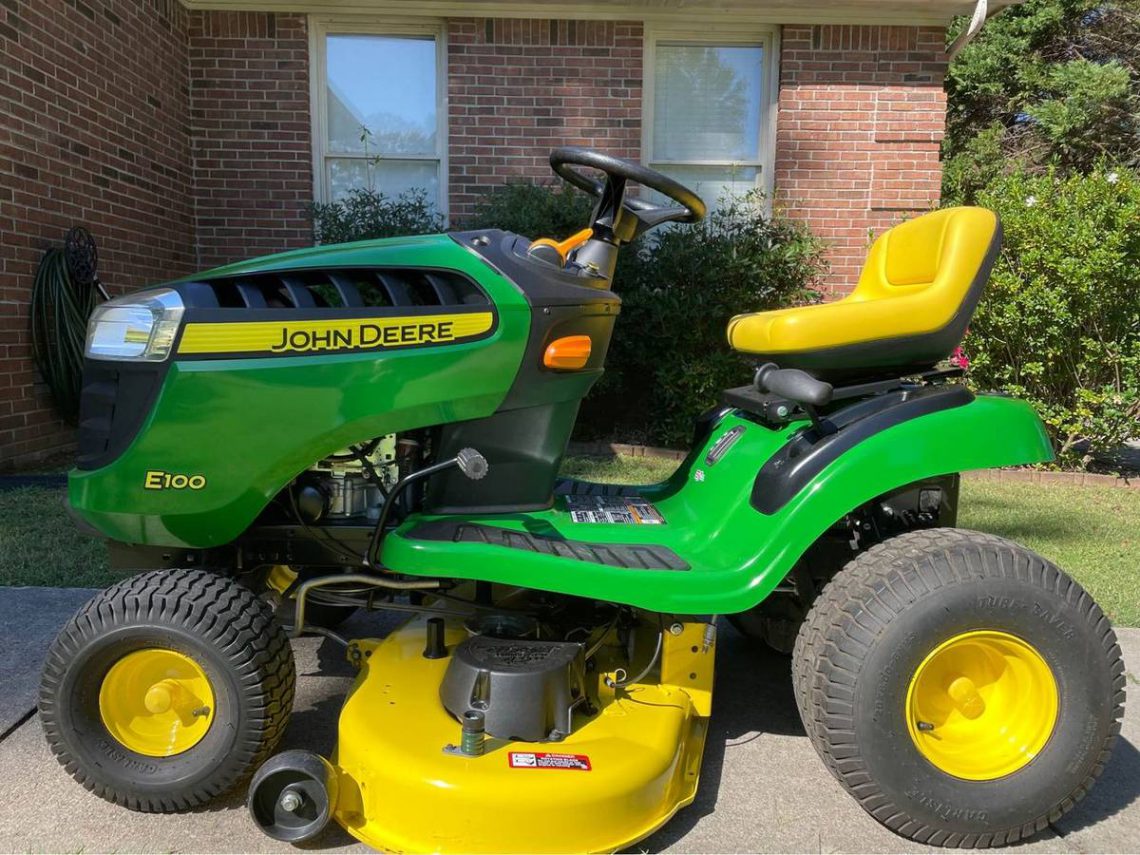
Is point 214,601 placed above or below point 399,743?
above

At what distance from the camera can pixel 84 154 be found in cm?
564

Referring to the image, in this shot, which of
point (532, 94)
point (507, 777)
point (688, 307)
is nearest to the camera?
point (507, 777)

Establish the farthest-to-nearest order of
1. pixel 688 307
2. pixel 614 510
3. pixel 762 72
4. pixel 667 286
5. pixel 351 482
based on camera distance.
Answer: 1. pixel 762 72
2. pixel 667 286
3. pixel 688 307
4. pixel 614 510
5. pixel 351 482

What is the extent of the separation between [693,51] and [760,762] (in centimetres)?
636

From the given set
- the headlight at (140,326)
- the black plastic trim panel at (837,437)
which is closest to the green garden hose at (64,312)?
the headlight at (140,326)

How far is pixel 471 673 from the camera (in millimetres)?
1878

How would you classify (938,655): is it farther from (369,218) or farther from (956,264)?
(369,218)

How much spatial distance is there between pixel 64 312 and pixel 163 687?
13.9 ft

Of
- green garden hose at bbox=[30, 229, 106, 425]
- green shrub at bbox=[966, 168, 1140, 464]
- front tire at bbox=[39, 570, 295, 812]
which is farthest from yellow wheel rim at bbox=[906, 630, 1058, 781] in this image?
green garden hose at bbox=[30, 229, 106, 425]

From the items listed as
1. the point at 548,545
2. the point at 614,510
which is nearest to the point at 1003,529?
the point at 614,510

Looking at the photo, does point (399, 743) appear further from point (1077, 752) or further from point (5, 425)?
point (5, 425)

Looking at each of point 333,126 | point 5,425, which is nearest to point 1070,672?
point 5,425

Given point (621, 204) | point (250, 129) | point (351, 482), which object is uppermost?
point (250, 129)

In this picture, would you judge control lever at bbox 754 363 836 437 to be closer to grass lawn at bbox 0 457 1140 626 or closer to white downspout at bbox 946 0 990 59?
grass lawn at bbox 0 457 1140 626
